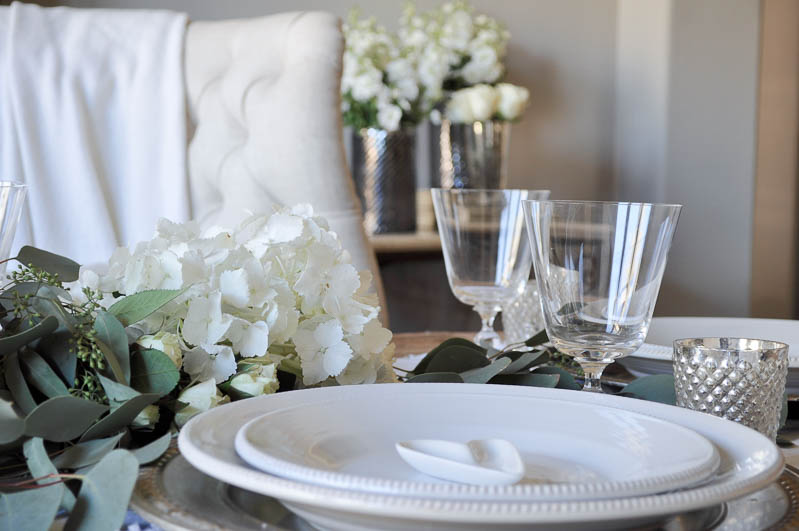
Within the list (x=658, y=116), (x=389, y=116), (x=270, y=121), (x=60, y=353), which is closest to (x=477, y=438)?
(x=60, y=353)

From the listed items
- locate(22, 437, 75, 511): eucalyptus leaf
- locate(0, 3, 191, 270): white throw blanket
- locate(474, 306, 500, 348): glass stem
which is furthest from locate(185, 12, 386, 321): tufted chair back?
locate(22, 437, 75, 511): eucalyptus leaf

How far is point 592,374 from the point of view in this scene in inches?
22.4

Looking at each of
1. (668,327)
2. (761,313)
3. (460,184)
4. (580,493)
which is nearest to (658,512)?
(580,493)

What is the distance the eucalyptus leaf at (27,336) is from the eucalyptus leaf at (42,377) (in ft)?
0.03

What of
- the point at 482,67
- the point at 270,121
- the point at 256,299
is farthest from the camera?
the point at 482,67

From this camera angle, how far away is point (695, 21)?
274 cm

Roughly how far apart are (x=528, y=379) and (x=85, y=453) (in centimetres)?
28

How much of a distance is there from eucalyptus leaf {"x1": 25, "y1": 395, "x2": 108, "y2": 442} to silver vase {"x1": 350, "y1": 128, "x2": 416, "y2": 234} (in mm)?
1910

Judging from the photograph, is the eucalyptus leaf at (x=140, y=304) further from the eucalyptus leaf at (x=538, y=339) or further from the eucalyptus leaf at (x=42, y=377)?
the eucalyptus leaf at (x=538, y=339)

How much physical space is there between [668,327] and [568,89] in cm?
218

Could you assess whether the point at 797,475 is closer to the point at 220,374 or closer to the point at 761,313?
the point at 220,374

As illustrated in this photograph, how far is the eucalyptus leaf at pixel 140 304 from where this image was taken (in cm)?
48

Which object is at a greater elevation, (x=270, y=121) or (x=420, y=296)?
(x=270, y=121)

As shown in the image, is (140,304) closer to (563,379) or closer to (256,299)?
(256,299)
